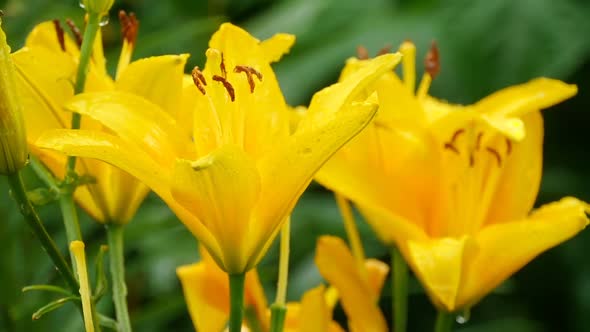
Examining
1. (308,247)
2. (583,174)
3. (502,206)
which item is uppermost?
(502,206)

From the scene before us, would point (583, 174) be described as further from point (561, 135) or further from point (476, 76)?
point (476, 76)

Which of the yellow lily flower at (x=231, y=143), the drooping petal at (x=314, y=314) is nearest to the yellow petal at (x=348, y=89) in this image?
the yellow lily flower at (x=231, y=143)

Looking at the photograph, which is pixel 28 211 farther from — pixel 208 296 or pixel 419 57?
pixel 419 57

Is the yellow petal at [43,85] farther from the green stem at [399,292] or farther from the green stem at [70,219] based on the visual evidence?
the green stem at [399,292]

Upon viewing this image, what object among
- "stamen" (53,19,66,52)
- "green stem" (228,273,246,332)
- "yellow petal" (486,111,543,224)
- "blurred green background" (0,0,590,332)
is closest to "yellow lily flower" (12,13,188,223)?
"stamen" (53,19,66,52)

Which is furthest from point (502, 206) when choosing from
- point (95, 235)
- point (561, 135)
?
point (561, 135)

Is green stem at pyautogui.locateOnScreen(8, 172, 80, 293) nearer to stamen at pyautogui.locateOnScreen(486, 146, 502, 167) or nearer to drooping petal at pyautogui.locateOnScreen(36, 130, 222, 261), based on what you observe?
drooping petal at pyautogui.locateOnScreen(36, 130, 222, 261)

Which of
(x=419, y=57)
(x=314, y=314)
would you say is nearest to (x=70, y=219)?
(x=314, y=314)
